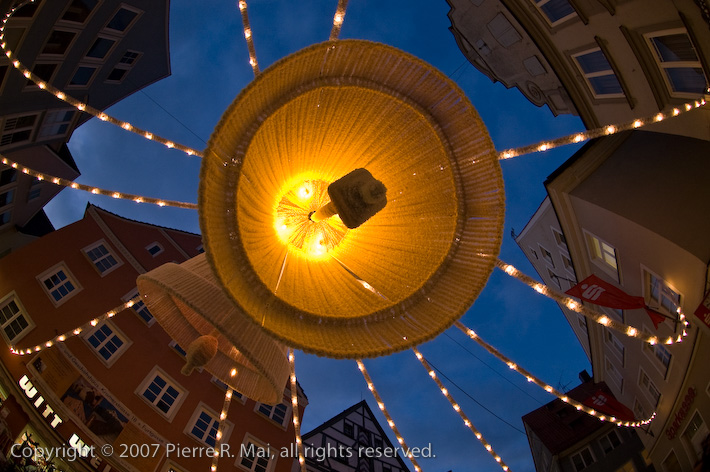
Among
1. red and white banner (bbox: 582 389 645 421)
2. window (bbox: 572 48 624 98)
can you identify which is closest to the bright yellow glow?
window (bbox: 572 48 624 98)

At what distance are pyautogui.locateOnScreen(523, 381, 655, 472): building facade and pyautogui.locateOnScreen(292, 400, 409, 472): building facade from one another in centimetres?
659

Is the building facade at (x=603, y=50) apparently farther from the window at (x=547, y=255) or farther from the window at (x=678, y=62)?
the window at (x=547, y=255)

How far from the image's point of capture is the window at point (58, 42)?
384 inches

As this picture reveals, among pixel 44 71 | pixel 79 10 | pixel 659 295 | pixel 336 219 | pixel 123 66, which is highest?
pixel 123 66

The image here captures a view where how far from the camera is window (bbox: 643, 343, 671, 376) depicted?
31.0 feet

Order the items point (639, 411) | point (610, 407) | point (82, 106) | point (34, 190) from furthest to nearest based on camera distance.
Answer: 1. point (34, 190)
2. point (639, 411)
3. point (610, 407)
4. point (82, 106)

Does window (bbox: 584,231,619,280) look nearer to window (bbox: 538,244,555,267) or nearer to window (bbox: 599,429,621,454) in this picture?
window (bbox: 538,244,555,267)

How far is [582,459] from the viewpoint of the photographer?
604 inches

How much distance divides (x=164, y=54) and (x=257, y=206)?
15.0 metres

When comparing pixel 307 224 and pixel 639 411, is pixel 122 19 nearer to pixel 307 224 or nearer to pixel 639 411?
pixel 307 224

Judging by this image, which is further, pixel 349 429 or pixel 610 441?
pixel 349 429

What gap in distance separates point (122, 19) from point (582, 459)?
22704 mm

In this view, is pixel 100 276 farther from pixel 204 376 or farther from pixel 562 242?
pixel 562 242

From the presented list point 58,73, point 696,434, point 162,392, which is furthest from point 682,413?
point 58,73
